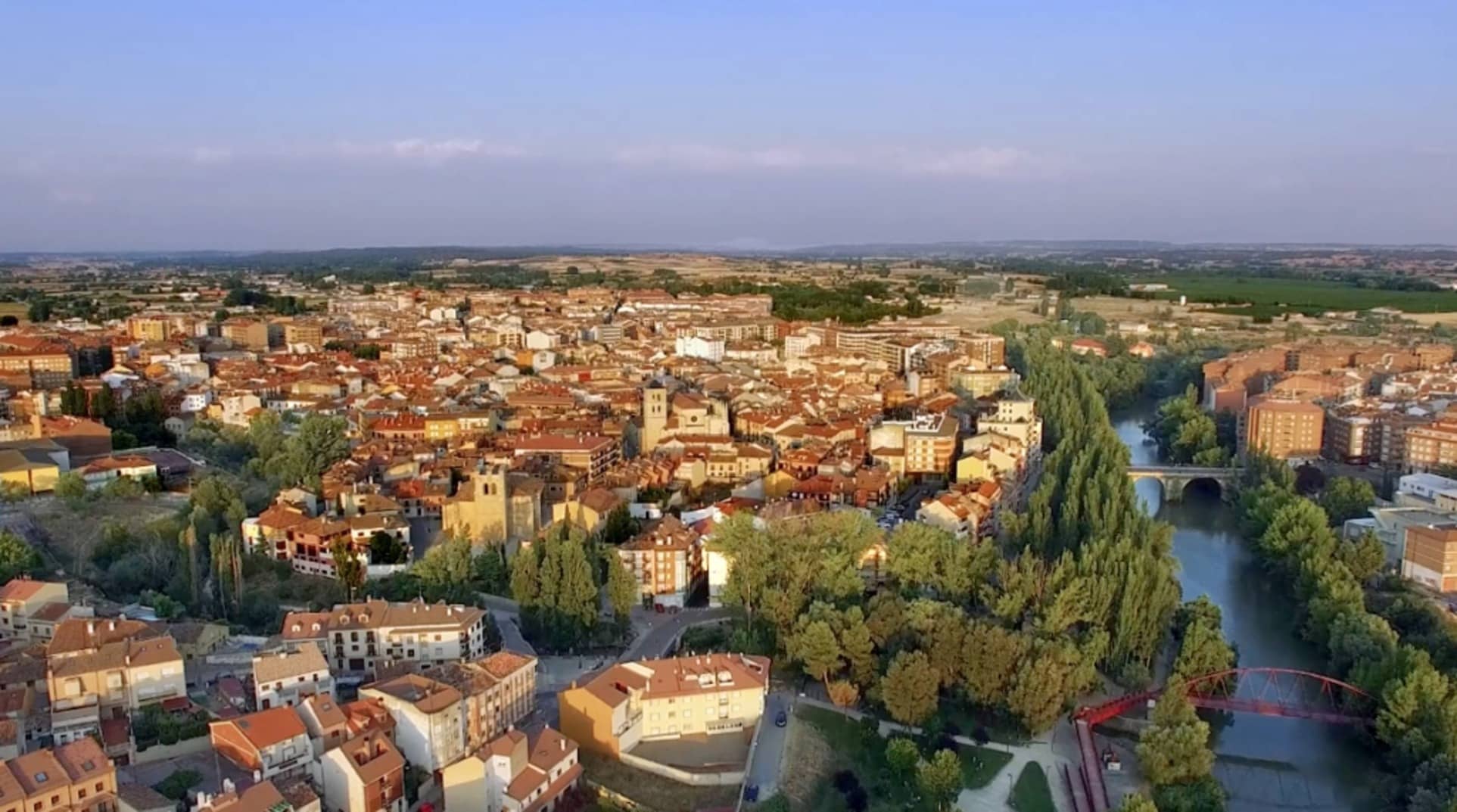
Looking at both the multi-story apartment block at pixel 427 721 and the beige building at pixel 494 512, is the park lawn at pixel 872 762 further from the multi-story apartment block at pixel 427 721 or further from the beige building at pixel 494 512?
the beige building at pixel 494 512

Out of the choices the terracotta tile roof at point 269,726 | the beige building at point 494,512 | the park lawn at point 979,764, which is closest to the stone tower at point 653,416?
the beige building at point 494,512

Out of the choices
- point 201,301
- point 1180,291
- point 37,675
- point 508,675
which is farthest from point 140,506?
point 1180,291

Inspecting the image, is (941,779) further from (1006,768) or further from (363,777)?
(363,777)

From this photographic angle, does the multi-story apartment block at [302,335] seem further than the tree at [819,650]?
Yes

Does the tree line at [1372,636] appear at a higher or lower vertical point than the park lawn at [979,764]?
higher

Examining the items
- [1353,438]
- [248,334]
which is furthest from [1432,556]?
[248,334]

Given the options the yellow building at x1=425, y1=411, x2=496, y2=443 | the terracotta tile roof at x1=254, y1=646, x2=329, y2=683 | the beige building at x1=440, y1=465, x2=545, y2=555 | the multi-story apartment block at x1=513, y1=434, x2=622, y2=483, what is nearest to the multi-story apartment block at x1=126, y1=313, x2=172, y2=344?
the yellow building at x1=425, y1=411, x2=496, y2=443

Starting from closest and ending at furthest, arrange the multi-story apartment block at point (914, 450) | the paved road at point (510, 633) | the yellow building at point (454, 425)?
the paved road at point (510, 633) < the multi-story apartment block at point (914, 450) < the yellow building at point (454, 425)
